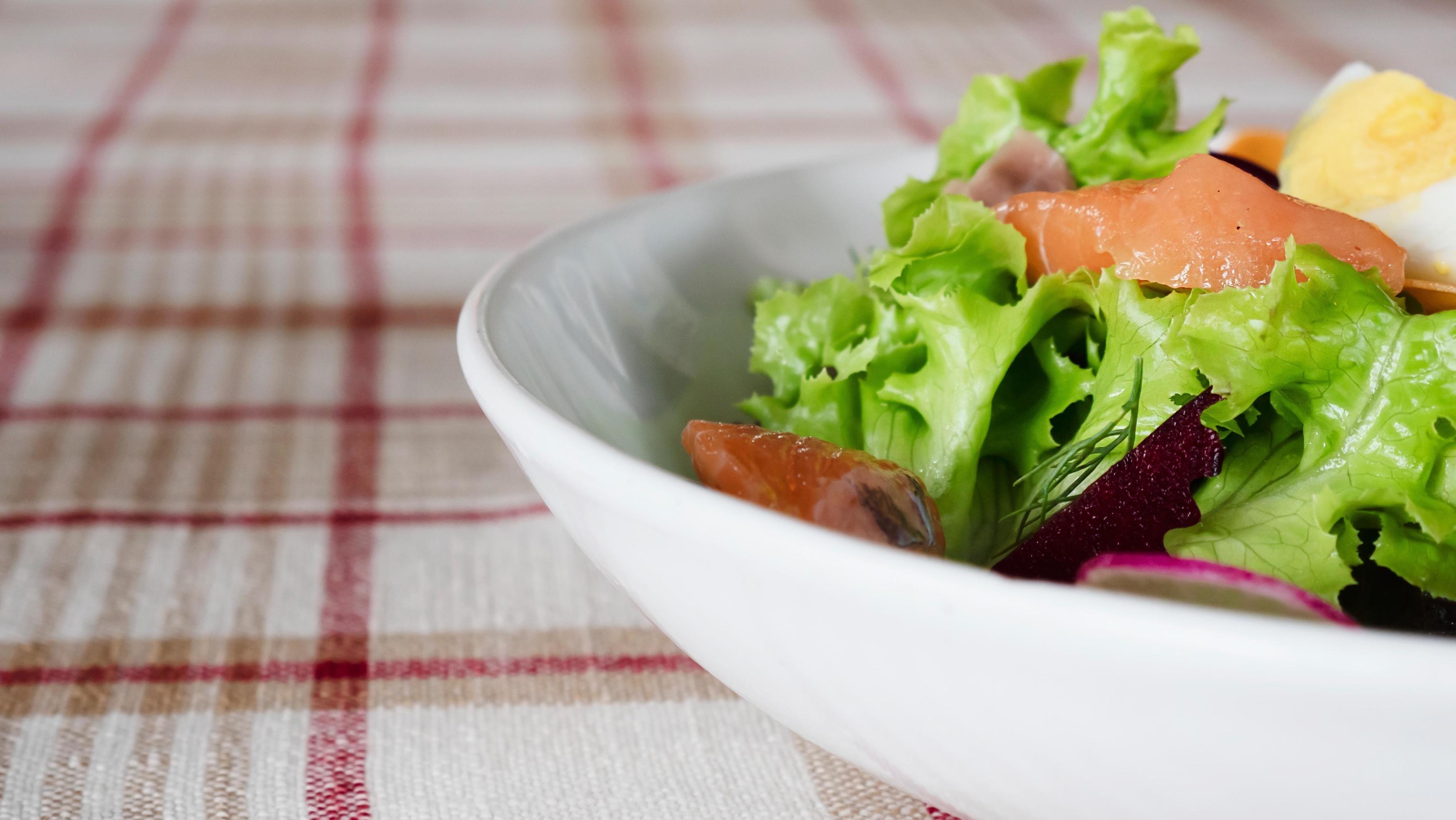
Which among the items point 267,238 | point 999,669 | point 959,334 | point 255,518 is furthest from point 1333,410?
point 267,238

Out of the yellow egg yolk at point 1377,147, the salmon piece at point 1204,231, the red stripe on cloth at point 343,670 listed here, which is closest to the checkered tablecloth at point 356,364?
the red stripe on cloth at point 343,670

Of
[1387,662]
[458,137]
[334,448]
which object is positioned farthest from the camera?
[458,137]

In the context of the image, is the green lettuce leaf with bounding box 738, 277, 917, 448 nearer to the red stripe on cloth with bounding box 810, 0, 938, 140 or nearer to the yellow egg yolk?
the yellow egg yolk

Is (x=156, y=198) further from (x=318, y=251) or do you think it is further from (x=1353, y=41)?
(x=1353, y=41)

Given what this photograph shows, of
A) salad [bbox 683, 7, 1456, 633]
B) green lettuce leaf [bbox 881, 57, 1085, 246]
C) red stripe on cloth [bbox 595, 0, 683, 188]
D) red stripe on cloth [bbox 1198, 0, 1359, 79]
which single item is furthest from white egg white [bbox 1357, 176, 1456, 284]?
red stripe on cloth [bbox 1198, 0, 1359, 79]

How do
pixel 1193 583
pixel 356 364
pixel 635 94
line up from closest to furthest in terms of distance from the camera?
pixel 1193 583
pixel 356 364
pixel 635 94

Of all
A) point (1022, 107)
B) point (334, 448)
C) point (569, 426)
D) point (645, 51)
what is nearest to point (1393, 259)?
point (1022, 107)

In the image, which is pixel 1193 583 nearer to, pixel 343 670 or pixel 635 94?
pixel 343 670
